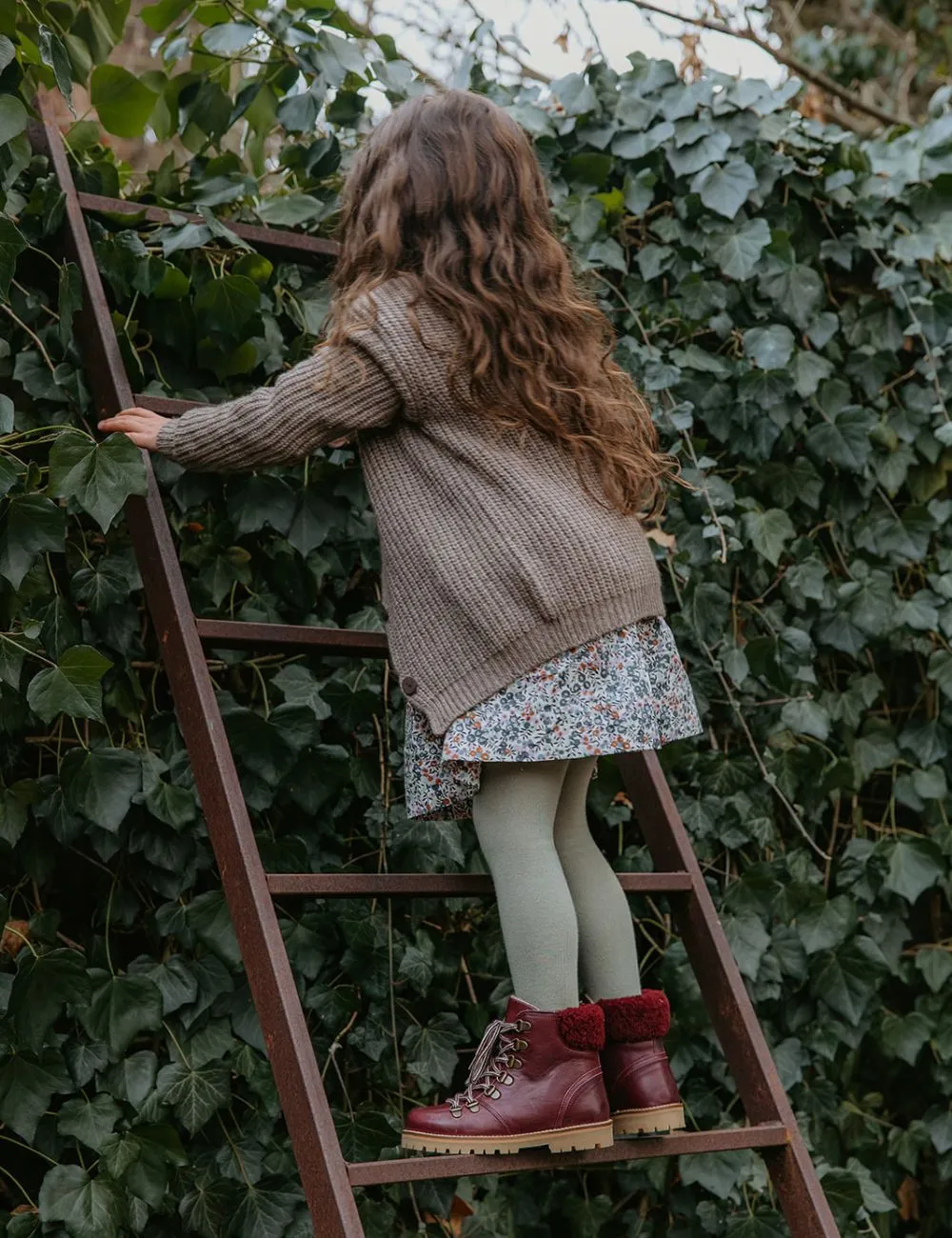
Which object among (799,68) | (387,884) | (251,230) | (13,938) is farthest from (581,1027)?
(799,68)

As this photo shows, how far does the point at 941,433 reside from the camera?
2.34m

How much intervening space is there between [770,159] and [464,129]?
86cm

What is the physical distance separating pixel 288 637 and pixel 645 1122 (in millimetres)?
710

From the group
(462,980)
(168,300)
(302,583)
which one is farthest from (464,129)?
(462,980)

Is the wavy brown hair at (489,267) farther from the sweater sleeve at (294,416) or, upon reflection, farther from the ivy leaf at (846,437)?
the ivy leaf at (846,437)

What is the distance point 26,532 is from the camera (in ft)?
5.16

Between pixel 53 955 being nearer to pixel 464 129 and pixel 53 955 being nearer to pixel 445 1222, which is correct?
pixel 445 1222

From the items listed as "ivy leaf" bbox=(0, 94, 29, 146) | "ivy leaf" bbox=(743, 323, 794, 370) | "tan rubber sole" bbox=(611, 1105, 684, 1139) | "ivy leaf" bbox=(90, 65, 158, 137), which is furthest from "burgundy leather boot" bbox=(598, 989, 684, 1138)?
"ivy leaf" bbox=(90, 65, 158, 137)

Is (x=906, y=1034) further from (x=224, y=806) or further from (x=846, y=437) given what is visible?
(x=224, y=806)

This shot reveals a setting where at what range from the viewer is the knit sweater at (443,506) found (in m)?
1.51

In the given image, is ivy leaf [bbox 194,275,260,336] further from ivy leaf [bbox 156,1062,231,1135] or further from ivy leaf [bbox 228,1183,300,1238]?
ivy leaf [bbox 228,1183,300,1238]

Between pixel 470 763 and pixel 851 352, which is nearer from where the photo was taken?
pixel 470 763

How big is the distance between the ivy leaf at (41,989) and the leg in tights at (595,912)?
598 mm

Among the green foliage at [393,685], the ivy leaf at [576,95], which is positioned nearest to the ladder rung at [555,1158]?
the green foliage at [393,685]
